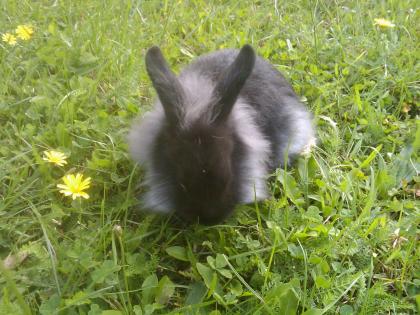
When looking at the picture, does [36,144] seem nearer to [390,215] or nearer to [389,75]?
[390,215]

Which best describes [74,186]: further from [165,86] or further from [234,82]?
[234,82]

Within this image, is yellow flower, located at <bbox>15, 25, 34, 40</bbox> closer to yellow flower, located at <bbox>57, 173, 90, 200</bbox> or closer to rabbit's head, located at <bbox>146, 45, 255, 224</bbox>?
rabbit's head, located at <bbox>146, 45, 255, 224</bbox>

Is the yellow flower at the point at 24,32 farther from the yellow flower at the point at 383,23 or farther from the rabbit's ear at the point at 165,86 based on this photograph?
the yellow flower at the point at 383,23

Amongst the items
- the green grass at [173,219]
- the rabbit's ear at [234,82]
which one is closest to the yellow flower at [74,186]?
the green grass at [173,219]

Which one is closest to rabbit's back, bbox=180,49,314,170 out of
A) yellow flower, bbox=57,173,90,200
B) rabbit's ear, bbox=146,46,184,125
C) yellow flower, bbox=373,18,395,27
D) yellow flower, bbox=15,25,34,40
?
rabbit's ear, bbox=146,46,184,125

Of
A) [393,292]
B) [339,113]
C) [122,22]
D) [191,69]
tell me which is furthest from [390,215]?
[122,22]

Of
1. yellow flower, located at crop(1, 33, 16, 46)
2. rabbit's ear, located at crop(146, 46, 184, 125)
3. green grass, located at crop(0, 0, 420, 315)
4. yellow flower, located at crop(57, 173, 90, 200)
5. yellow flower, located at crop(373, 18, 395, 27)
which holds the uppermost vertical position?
rabbit's ear, located at crop(146, 46, 184, 125)
